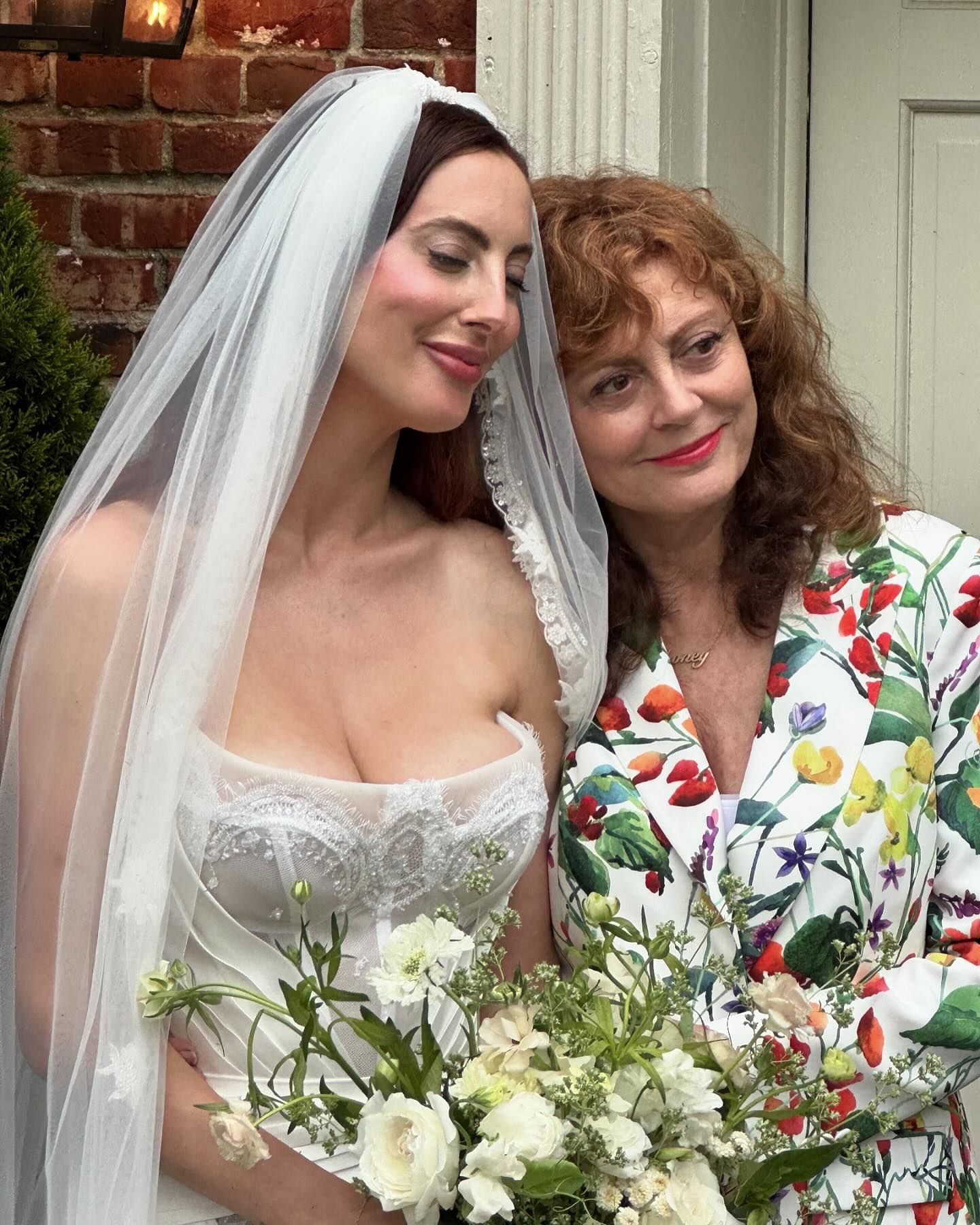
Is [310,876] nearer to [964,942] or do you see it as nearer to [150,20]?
[964,942]

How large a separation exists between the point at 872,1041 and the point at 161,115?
2.03 metres

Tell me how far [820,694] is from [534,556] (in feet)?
1.47

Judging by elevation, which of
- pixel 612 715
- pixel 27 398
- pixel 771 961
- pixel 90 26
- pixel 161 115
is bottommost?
pixel 771 961

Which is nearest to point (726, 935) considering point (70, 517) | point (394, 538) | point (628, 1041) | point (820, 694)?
point (820, 694)

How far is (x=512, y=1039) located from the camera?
147 cm

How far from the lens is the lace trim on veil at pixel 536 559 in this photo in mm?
2197

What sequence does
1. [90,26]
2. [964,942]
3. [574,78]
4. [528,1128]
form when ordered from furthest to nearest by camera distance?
[574,78], [90,26], [964,942], [528,1128]

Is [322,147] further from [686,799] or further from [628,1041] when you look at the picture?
[628,1041]

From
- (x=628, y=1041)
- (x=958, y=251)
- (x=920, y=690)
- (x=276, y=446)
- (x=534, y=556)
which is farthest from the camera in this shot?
(x=958, y=251)

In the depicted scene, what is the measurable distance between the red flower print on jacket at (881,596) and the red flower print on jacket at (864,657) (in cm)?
4

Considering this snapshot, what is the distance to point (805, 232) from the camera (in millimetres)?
3189

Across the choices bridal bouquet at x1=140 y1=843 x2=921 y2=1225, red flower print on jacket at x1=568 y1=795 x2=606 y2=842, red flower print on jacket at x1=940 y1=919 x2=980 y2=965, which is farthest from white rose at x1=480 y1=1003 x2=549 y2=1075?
red flower print on jacket at x1=940 y1=919 x2=980 y2=965

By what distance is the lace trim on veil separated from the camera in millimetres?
2197

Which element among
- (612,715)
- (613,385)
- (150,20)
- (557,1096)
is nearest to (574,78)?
(150,20)
